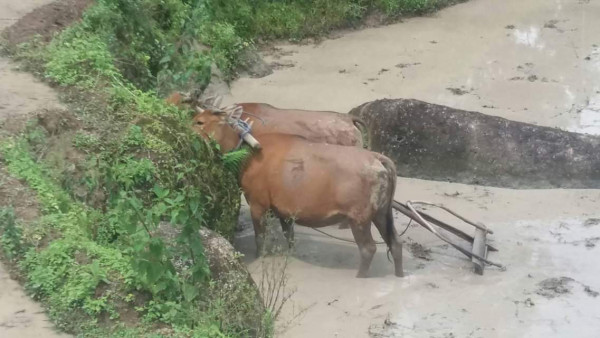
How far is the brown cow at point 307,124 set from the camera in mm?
8352

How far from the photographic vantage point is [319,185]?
7.45 m

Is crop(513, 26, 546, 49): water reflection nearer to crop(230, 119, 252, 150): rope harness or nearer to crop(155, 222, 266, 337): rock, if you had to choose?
crop(230, 119, 252, 150): rope harness

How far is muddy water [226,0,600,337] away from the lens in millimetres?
6871

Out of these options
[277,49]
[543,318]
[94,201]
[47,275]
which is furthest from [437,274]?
[277,49]

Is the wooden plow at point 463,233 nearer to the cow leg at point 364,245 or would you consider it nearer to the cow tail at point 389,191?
the cow tail at point 389,191

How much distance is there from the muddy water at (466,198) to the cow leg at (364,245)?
0.40ft

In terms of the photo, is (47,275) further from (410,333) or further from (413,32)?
(413,32)

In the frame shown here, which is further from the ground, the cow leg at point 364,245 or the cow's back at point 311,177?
the cow's back at point 311,177

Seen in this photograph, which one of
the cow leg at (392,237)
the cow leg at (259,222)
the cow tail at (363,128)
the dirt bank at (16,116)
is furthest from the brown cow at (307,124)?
the dirt bank at (16,116)

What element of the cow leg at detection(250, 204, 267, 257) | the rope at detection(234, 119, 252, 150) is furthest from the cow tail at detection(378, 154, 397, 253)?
the rope at detection(234, 119, 252, 150)

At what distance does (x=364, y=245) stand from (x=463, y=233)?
1100mm

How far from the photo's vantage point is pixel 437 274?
7.66 meters

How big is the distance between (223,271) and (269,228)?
1761mm

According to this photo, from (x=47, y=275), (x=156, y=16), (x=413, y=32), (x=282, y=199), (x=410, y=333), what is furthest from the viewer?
(x=413, y=32)
